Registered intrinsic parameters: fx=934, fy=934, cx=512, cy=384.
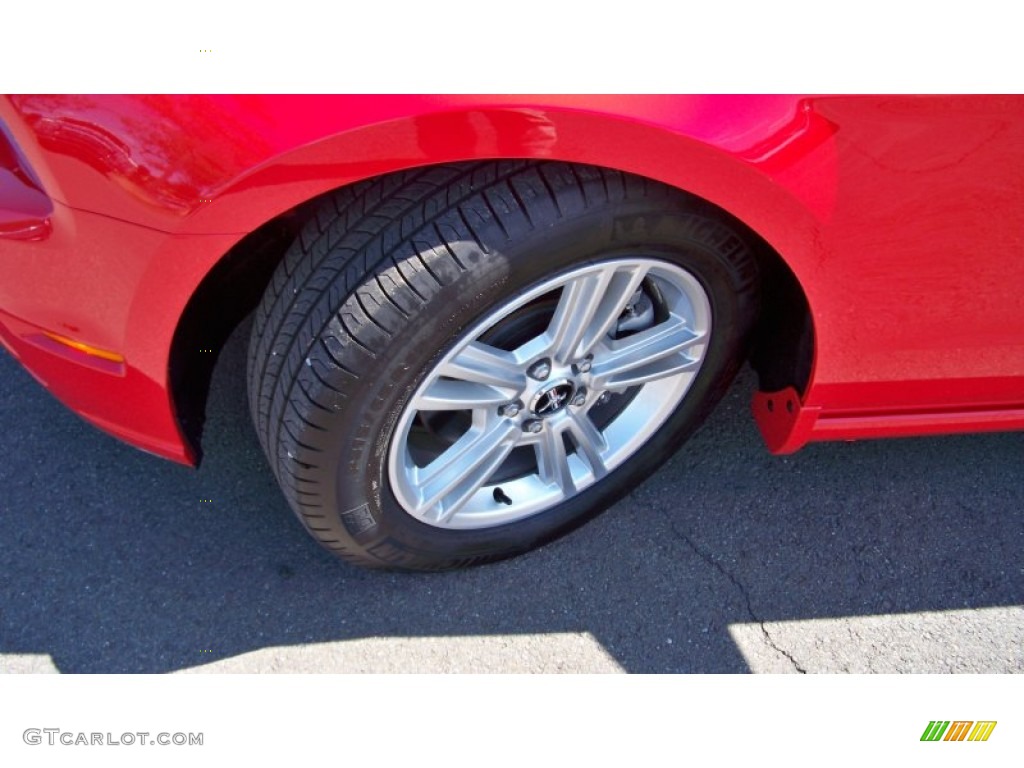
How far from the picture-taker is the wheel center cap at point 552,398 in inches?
74.3

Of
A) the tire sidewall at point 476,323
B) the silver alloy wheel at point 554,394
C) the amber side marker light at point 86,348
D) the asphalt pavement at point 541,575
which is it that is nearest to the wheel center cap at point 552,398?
the silver alloy wheel at point 554,394

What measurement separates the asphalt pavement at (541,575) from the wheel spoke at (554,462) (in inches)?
7.3

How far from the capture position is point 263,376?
1.75 metres

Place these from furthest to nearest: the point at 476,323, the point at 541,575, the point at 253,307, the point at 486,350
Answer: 1. the point at 541,575
2. the point at 253,307
3. the point at 486,350
4. the point at 476,323

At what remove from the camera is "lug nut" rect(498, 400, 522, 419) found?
1.89 meters

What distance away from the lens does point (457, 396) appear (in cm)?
181

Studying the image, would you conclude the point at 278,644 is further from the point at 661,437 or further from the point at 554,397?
the point at 661,437

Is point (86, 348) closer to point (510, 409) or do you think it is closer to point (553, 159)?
point (510, 409)

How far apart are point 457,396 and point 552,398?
0.74ft
